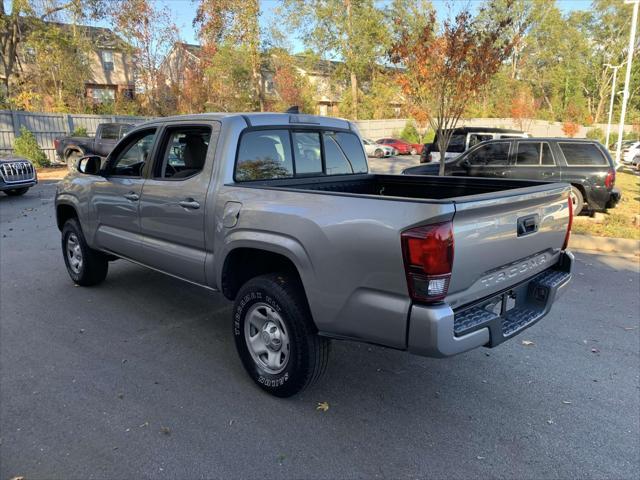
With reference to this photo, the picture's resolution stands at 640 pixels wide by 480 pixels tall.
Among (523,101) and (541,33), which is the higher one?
(541,33)

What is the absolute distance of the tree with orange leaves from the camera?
1077 centimetres

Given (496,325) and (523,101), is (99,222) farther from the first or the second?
(523,101)

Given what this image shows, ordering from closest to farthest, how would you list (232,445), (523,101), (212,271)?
(232,445) → (212,271) → (523,101)

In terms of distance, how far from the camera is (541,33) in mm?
50375

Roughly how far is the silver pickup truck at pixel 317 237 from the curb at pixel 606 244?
16.2ft

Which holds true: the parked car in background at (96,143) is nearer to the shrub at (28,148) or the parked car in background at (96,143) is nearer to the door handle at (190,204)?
the shrub at (28,148)

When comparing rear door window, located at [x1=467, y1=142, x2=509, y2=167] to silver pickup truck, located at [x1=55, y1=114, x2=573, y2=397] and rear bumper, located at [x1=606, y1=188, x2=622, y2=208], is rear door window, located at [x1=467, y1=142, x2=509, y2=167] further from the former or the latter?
silver pickup truck, located at [x1=55, y1=114, x2=573, y2=397]

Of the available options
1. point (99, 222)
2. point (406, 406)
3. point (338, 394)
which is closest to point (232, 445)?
point (338, 394)

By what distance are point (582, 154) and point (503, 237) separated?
8506 millimetres

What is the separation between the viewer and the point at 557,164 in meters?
9.92

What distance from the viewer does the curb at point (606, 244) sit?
24.5 feet

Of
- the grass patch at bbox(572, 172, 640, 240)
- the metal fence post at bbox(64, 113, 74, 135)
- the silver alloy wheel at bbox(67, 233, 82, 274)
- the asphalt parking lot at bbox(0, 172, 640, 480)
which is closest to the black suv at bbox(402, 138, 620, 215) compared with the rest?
the grass patch at bbox(572, 172, 640, 240)

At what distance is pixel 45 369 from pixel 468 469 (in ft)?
10.5

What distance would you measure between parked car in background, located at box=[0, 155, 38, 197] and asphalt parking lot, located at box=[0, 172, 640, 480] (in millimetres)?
9157
